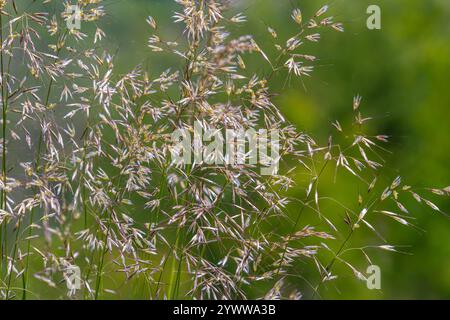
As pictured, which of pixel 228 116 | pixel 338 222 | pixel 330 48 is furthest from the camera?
pixel 330 48

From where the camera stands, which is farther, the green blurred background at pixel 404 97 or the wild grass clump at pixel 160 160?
the green blurred background at pixel 404 97

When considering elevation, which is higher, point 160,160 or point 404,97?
point 404,97

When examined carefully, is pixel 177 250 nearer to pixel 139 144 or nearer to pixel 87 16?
pixel 139 144

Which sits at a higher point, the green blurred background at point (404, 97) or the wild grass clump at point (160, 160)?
the green blurred background at point (404, 97)

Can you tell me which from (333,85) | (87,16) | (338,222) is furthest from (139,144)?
(333,85)

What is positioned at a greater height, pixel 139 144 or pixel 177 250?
pixel 139 144

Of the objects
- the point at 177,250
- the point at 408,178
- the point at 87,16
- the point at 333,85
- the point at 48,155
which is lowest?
the point at 177,250

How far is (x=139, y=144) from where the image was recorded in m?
2.38

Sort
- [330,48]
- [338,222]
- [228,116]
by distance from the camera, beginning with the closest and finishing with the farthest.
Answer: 1. [228,116]
2. [338,222]
3. [330,48]

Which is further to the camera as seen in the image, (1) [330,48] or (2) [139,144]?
(1) [330,48]

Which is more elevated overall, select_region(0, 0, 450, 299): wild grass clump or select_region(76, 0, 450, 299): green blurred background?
select_region(76, 0, 450, 299): green blurred background

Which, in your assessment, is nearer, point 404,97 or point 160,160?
point 160,160

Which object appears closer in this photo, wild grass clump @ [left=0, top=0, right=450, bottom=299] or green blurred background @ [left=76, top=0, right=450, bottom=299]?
wild grass clump @ [left=0, top=0, right=450, bottom=299]
